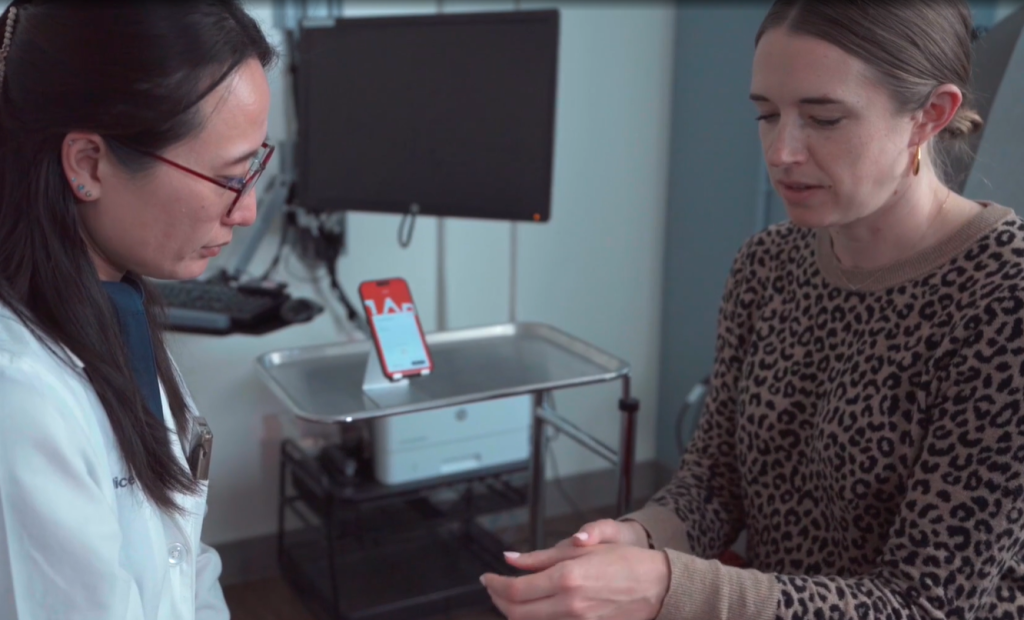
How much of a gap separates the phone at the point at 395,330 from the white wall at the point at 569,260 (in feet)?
2.49

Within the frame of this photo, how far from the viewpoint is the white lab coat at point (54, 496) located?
0.81 metres

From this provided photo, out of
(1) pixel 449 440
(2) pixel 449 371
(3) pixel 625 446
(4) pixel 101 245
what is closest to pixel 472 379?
(2) pixel 449 371

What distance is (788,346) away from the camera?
1265 millimetres

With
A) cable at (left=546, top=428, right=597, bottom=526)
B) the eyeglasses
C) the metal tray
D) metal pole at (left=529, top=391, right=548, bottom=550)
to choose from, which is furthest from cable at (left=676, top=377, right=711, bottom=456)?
the eyeglasses

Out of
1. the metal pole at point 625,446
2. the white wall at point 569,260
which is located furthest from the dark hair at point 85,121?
the white wall at point 569,260

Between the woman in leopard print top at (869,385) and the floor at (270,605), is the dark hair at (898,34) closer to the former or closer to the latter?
the woman in leopard print top at (869,385)

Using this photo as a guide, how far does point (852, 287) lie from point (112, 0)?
88 centimetres

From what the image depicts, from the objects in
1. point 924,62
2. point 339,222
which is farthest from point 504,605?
point 339,222

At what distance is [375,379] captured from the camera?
5.40ft

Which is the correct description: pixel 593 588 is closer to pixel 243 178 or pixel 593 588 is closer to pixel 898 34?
pixel 243 178

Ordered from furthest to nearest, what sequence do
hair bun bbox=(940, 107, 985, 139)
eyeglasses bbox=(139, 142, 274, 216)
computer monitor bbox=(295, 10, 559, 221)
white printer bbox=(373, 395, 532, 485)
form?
white printer bbox=(373, 395, 532, 485) → computer monitor bbox=(295, 10, 559, 221) → hair bun bbox=(940, 107, 985, 139) → eyeglasses bbox=(139, 142, 274, 216)

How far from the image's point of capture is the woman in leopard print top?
1.01m

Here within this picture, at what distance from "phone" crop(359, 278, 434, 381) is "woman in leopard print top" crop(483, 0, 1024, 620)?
0.57m

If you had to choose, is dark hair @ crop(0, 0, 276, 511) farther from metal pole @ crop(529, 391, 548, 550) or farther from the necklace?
metal pole @ crop(529, 391, 548, 550)
